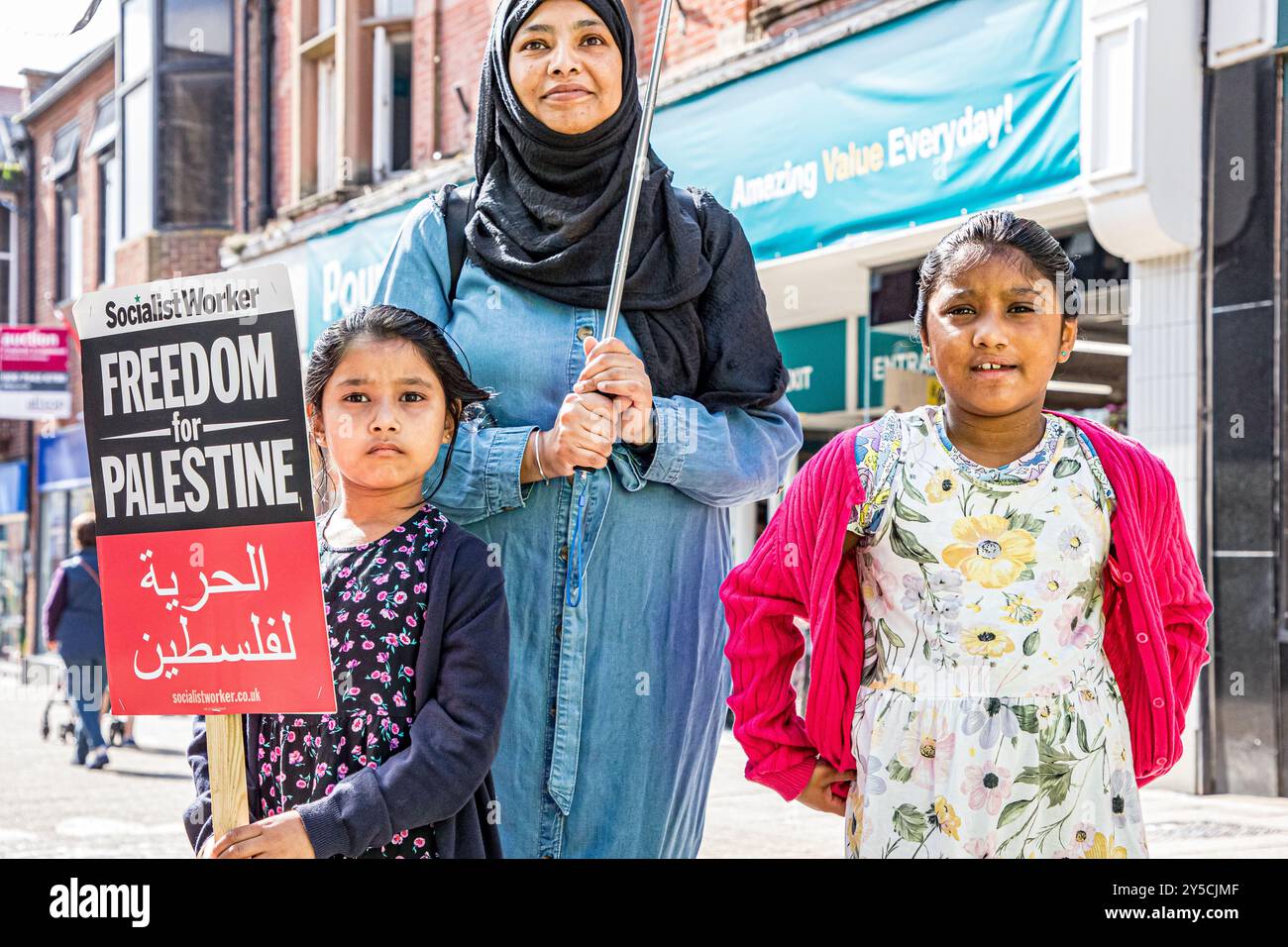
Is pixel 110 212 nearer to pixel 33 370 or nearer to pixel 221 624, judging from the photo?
pixel 33 370

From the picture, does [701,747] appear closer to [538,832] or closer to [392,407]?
[538,832]

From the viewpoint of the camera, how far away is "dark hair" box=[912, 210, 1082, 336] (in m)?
1.91

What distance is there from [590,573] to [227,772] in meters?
0.61

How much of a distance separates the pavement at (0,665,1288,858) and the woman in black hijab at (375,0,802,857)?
1.99m

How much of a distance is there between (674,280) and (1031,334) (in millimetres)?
529

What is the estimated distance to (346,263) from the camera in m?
11.5

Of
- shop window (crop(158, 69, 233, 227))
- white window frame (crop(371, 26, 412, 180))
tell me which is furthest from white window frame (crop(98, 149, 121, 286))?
white window frame (crop(371, 26, 412, 180))

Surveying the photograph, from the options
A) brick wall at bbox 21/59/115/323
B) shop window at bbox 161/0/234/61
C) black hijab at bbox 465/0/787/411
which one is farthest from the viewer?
brick wall at bbox 21/59/115/323

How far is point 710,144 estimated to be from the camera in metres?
8.46

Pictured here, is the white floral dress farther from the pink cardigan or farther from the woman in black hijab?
the woman in black hijab

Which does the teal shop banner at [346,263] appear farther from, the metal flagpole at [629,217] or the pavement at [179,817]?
the metal flagpole at [629,217]

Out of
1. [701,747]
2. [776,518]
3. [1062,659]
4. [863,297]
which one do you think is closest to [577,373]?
[776,518]

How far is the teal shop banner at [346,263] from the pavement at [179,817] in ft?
12.4

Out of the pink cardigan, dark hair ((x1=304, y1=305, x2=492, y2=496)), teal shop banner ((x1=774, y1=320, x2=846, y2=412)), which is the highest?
teal shop banner ((x1=774, y1=320, x2=846, y2=412))
